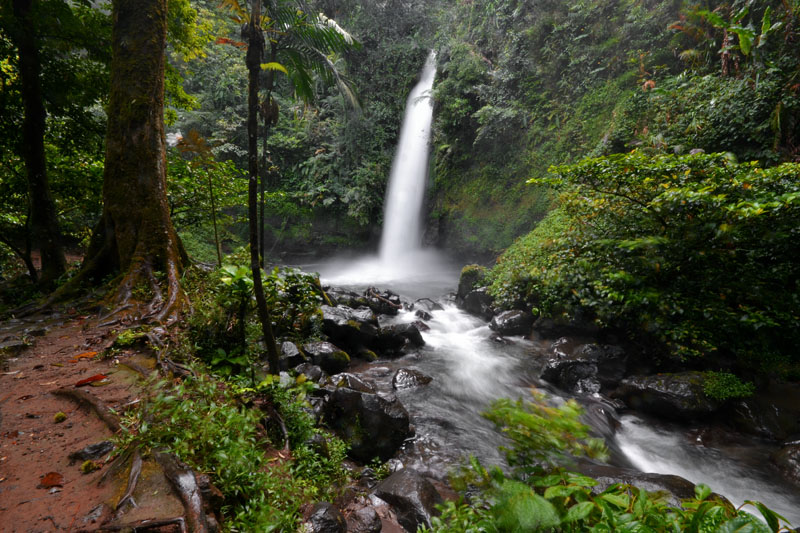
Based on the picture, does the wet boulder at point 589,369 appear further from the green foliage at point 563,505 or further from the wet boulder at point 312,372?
the green foliage at point 563,505

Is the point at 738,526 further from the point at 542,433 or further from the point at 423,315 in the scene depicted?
the point at 423,315

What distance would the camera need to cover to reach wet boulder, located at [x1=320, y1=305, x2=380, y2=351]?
666 centimetres

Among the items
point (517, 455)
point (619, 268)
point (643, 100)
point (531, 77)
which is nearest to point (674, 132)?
point (643, 100)

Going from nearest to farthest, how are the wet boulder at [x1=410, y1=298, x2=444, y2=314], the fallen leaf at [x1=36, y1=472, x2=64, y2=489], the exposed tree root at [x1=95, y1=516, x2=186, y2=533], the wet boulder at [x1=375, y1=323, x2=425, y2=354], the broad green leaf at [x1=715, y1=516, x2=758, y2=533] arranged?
the broad green leaf at [x1=715, y1=516, x2=758, y2=533] → the exposed tree root at [x1=95, y1=516, x2=186, y2=533] → the fallen leaf at [x1=36, y1=472, x2=64, y2=489] → the wet boulder at [x1=375, y1=323, x2=425, y2=354] → the wet boulder at [x1=410, y1=298, x2=444, y2=314]

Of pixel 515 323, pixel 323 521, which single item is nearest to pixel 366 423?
pixel 323 521

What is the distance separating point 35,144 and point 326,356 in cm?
560

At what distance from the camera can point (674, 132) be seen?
7926mm

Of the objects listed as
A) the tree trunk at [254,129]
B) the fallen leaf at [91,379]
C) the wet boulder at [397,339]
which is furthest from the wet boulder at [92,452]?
the wet boulder at [397,339]

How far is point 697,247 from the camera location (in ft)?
14.1

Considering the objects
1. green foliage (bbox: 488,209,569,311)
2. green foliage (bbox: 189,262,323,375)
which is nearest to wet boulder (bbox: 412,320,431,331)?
green foliage (bbox: 488,209,569,311)

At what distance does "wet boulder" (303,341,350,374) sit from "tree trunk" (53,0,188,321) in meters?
2.29

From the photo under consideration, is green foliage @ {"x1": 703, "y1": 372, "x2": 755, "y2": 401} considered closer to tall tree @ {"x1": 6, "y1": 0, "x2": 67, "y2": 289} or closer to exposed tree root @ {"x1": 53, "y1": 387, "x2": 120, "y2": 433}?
exposed tree root @ {"x1": 53, "y1": 387, "x2": 120, "y2": 433}

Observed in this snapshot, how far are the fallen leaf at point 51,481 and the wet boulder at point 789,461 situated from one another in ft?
22.1

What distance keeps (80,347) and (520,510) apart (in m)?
4.16
